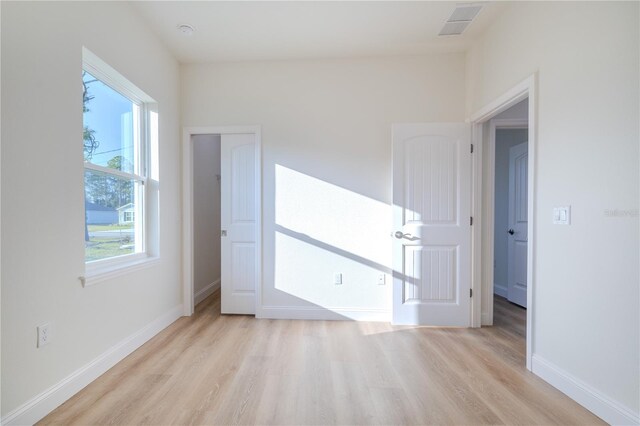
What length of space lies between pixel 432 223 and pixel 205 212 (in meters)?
2.99

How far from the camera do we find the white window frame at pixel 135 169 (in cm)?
195

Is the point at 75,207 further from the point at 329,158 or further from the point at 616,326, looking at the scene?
the point at 616,326

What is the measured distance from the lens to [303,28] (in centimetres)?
247

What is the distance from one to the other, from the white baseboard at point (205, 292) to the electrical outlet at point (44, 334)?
6.04ft

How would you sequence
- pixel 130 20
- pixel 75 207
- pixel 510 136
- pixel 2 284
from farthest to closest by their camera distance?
pixel 510 136 → pixel 130 20 → pixel 75 207 → pixel 2 284

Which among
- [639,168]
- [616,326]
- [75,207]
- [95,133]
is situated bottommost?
[616,326]

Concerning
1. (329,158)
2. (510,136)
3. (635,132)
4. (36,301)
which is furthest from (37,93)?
(510,136)

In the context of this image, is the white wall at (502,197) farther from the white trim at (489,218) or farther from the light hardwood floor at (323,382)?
the light hardwood floor at (323,382)

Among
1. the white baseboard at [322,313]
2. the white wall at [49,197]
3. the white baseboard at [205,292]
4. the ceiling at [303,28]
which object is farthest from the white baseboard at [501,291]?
the white wall at [49,197]

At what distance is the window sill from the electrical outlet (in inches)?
12.0

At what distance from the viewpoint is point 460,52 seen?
2.87 meters

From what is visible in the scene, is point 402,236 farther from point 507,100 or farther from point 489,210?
point 507,100

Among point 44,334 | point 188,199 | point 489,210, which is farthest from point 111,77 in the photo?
point 489,210

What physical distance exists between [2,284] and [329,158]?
98.0 inches
